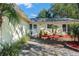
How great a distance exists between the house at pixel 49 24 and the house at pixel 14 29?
0.12 m

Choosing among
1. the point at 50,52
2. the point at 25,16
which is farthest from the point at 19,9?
the point at 50,52

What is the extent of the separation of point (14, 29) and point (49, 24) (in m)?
0.64

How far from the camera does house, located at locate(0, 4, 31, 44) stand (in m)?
3.51

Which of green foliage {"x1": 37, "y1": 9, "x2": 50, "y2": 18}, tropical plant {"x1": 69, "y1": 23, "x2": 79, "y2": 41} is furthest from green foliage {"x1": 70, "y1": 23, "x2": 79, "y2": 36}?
green foliage {"x1": 37, "y1": 9, "x2": 50, "y2": 18}

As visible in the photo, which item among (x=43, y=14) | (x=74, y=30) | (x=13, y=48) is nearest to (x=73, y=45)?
(x=74, y=30)

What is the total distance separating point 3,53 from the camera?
3.50 metres

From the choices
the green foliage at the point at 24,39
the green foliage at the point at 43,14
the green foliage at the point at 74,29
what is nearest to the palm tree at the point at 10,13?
the green foliage at the point at 24,39

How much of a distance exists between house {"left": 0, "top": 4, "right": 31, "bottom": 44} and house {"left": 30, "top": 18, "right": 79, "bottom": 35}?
0.39 feet

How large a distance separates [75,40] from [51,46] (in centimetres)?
44

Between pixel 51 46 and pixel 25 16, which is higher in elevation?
pixel 25 16

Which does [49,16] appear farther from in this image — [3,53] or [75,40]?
[3,53]

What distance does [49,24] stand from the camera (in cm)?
353

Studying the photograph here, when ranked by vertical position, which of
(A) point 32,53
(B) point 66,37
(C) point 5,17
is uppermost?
(C) point 5,17

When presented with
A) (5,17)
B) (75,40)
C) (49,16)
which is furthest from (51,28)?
(5,17)
